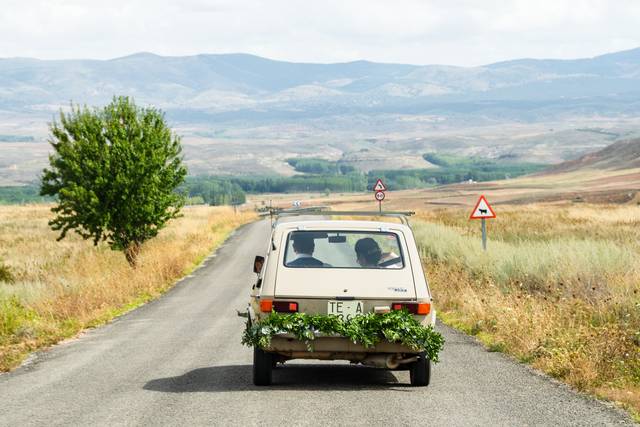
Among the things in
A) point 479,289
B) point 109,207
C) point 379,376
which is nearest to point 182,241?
point 109,207

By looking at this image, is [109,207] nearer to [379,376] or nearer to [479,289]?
[479,289]

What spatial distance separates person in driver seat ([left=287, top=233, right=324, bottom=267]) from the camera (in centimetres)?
1068

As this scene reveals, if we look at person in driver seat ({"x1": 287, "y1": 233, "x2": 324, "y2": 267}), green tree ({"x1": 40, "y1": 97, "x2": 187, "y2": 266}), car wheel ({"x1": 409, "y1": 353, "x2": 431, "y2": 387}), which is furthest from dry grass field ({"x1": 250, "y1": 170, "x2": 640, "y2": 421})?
green tree ({"x1": 40, "y1": 97, "x2": 187, "y2": 266})

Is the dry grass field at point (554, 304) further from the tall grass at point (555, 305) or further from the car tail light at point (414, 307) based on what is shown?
the car tail light at point (414, 307)

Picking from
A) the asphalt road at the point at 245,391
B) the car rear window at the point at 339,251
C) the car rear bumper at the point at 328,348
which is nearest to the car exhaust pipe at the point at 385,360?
the car rear bumper at the point at 328,348

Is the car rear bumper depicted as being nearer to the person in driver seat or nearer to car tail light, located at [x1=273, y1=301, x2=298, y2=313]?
car tail light, located at [x1=273, y1=301, x2=298, y2=313]

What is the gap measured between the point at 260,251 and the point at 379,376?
1183 inches

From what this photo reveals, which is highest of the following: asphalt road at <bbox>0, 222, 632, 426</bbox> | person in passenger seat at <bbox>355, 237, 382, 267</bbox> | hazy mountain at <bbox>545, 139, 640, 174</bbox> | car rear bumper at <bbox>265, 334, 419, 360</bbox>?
hazy mountain at <bbox>545, 139, 640, 174</bbox>

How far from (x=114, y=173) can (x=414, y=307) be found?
23.8 meters

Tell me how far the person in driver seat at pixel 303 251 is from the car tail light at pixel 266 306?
1.66 feet

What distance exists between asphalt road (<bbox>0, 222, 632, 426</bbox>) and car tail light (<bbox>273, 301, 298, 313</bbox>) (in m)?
0.82

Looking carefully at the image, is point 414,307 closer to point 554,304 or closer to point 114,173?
point 554,304

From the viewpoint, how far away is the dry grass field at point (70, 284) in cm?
1650

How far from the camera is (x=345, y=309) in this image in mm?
10266
